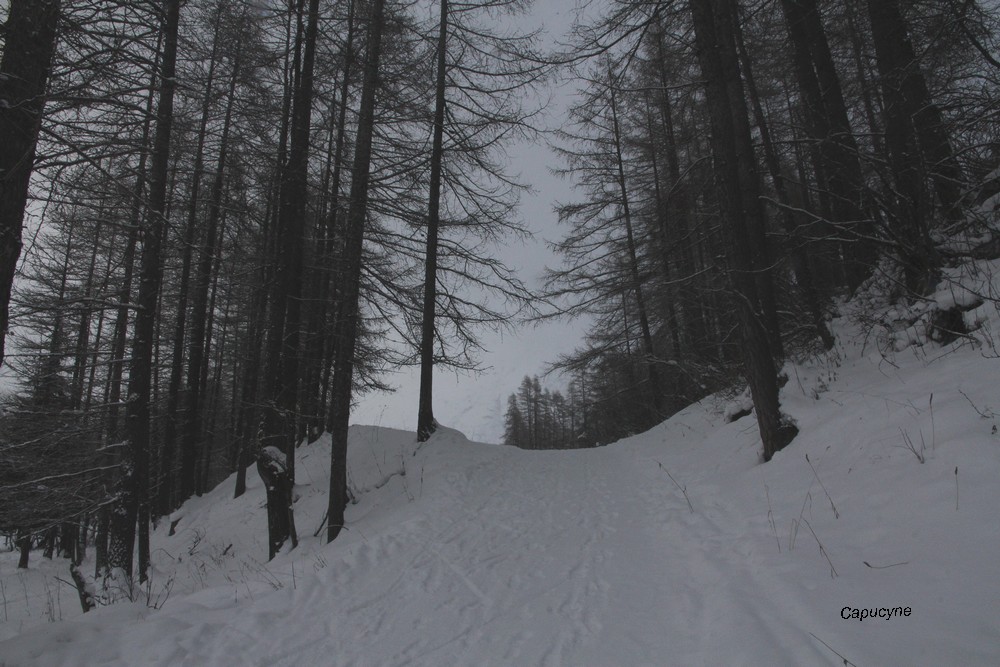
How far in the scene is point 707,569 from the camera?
328cm

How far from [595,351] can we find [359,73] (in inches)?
416

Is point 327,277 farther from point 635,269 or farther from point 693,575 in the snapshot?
point 693,575

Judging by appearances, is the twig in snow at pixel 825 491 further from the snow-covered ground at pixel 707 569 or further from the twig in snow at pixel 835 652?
the twig in snow at pixel 835 652

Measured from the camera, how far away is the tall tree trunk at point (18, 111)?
297cm

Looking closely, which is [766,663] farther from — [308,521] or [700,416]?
[700,416]

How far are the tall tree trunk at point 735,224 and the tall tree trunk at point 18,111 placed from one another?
650cm

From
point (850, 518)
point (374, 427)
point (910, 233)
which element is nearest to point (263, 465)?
point (374, 427)

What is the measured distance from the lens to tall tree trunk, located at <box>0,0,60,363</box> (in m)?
2.97

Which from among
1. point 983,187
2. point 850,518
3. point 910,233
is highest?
point 983,187

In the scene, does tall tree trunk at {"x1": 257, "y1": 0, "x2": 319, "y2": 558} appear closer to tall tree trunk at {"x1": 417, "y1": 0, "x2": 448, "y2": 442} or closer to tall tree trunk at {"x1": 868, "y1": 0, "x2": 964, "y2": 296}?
tall tree trunk at {"x1": 417, "y1": 0, "x2": 448, "y2": 442}

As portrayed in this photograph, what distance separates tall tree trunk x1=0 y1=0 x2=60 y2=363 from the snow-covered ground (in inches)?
106

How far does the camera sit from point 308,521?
24.8 ft

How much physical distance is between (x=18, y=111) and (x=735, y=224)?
270 inches

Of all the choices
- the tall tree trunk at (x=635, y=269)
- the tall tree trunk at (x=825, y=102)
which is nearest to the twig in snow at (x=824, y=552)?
the tall tree trunk at (x=825, y=102)
